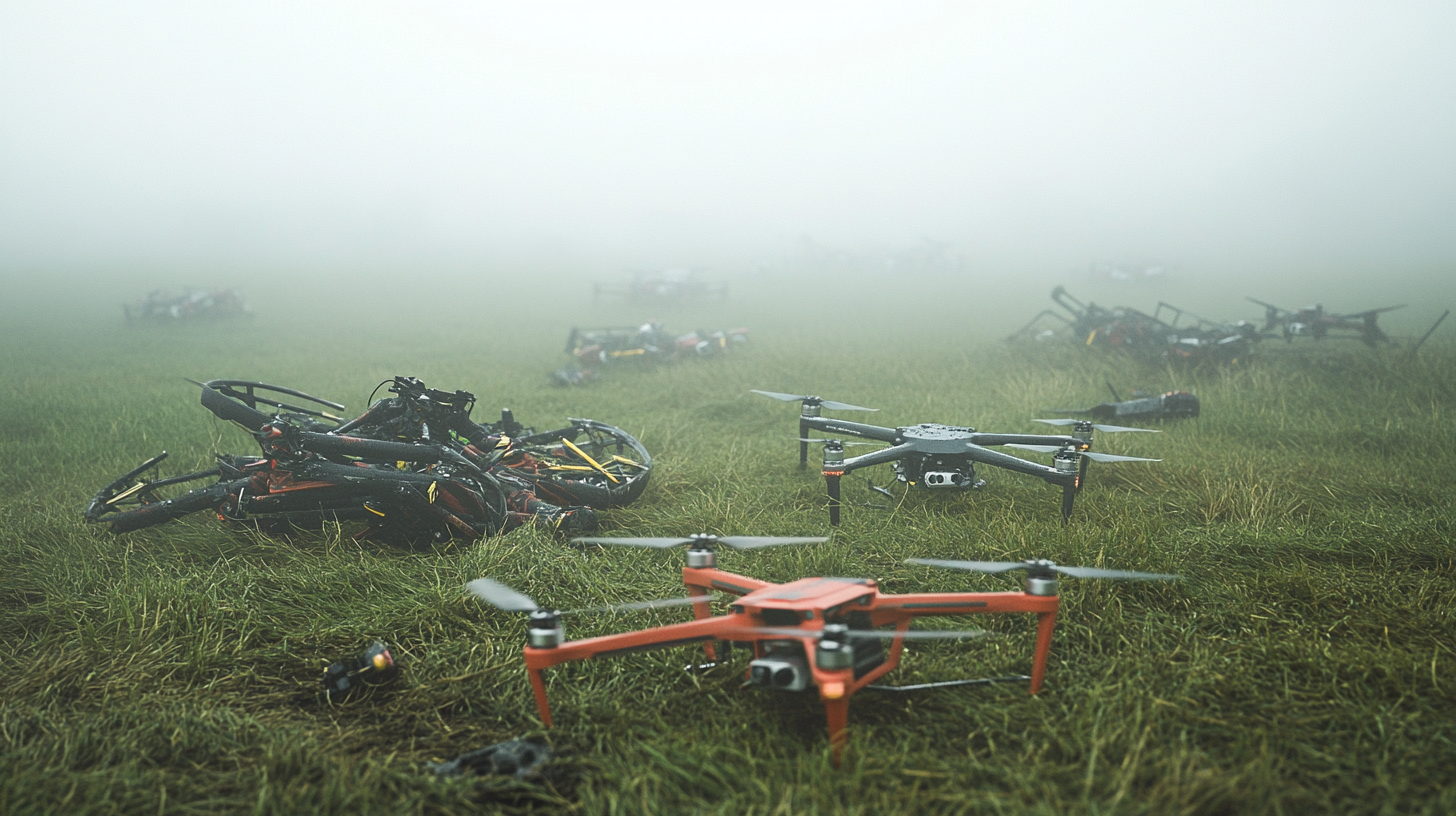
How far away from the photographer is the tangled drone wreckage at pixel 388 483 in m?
4.50

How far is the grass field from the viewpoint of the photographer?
2559 millimetres

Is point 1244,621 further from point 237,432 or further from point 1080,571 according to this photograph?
point 237,432

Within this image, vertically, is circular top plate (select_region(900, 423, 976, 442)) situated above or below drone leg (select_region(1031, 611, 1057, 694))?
above

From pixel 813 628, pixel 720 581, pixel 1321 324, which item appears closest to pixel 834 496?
pixel 720 581

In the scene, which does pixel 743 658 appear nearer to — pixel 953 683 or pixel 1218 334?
pixel 953 683

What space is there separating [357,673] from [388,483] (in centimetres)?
152

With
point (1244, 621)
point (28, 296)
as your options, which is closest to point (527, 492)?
point (1244, 621)

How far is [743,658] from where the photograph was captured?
10.8ft

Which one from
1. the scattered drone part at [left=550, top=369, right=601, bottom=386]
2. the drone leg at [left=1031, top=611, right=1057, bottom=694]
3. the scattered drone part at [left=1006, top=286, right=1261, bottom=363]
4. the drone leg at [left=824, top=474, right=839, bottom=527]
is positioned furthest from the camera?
the scattered drone part at [left=550, top=369, right=601, bottom=386]

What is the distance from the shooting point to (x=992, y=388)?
10.2m

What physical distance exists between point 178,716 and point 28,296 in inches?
774

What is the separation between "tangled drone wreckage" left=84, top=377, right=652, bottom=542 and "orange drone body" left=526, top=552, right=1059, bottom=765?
85.2 inches

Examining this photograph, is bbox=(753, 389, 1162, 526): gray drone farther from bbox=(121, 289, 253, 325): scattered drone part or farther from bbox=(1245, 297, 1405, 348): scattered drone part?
bbox=(121, 289, 253, 325): scattered drone part

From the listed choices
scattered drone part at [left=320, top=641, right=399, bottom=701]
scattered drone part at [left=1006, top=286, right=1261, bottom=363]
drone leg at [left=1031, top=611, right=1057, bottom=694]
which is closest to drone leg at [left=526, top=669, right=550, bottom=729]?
scattered drone part at [left=320, top=641, right=399, bottom=701]
